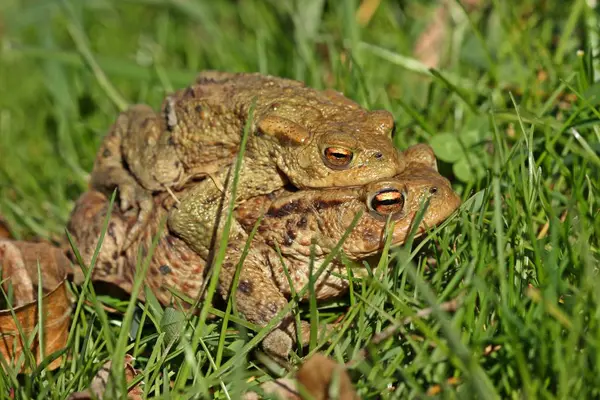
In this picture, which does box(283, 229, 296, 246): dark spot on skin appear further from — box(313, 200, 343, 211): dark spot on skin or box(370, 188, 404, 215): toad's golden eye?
box(370, 188, 404, 215): toad's golden eye

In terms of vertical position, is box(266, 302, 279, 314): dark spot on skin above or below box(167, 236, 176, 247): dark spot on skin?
below

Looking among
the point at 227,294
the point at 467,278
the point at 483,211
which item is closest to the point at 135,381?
the point at 227,294

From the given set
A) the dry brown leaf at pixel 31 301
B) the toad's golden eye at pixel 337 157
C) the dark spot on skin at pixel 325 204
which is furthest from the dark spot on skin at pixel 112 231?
the toad's golden eye at pixel 337 157

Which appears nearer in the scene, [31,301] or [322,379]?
[322,379]

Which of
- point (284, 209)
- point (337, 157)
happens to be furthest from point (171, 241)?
point (337, 157)

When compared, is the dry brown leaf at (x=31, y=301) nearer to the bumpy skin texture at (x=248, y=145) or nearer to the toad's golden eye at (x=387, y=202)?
the bumpy skin texture at (x=248, y=145)

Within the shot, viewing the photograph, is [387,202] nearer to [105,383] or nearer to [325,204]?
[325,204]

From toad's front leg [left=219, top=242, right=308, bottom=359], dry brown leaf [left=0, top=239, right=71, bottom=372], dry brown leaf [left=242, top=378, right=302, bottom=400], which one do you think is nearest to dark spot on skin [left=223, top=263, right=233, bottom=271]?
toad's front leg [left=219, top=242, right=308, bottom=359]
